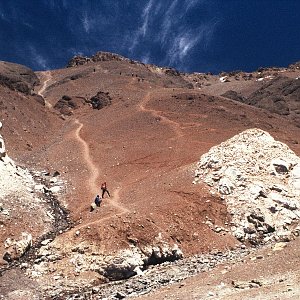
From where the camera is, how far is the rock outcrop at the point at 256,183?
3078cm

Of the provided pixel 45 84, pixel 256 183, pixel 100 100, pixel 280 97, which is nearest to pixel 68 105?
pixel 100 100

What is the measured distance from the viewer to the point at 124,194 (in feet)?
117

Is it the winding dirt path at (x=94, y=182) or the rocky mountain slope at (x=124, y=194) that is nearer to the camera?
the rocky mountain slope at (x=124, y=194)

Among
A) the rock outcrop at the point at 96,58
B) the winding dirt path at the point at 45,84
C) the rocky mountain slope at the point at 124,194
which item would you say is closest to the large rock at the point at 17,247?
the rocky mountain slope at the point at 124,194

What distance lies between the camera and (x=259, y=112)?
68938 millimetres

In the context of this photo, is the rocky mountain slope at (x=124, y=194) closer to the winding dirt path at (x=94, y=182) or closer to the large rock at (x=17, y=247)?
the winding dirt path at (x=94, y=182)

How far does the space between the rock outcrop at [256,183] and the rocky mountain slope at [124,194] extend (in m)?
0.12

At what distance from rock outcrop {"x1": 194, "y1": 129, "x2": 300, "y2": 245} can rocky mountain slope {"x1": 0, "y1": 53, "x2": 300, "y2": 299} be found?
122 millimetres

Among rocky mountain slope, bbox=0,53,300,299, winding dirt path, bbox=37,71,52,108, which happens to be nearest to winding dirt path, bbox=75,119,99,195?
rocky mountain slope, bbox=0,53,300,299

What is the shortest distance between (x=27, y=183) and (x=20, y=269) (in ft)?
35.6

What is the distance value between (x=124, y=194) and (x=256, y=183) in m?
8.67

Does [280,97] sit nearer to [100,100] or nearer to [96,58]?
[100,100]

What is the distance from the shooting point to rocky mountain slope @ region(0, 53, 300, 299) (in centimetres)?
2595

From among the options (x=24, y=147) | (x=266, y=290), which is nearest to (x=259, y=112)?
Result: (x=24, y=147)
